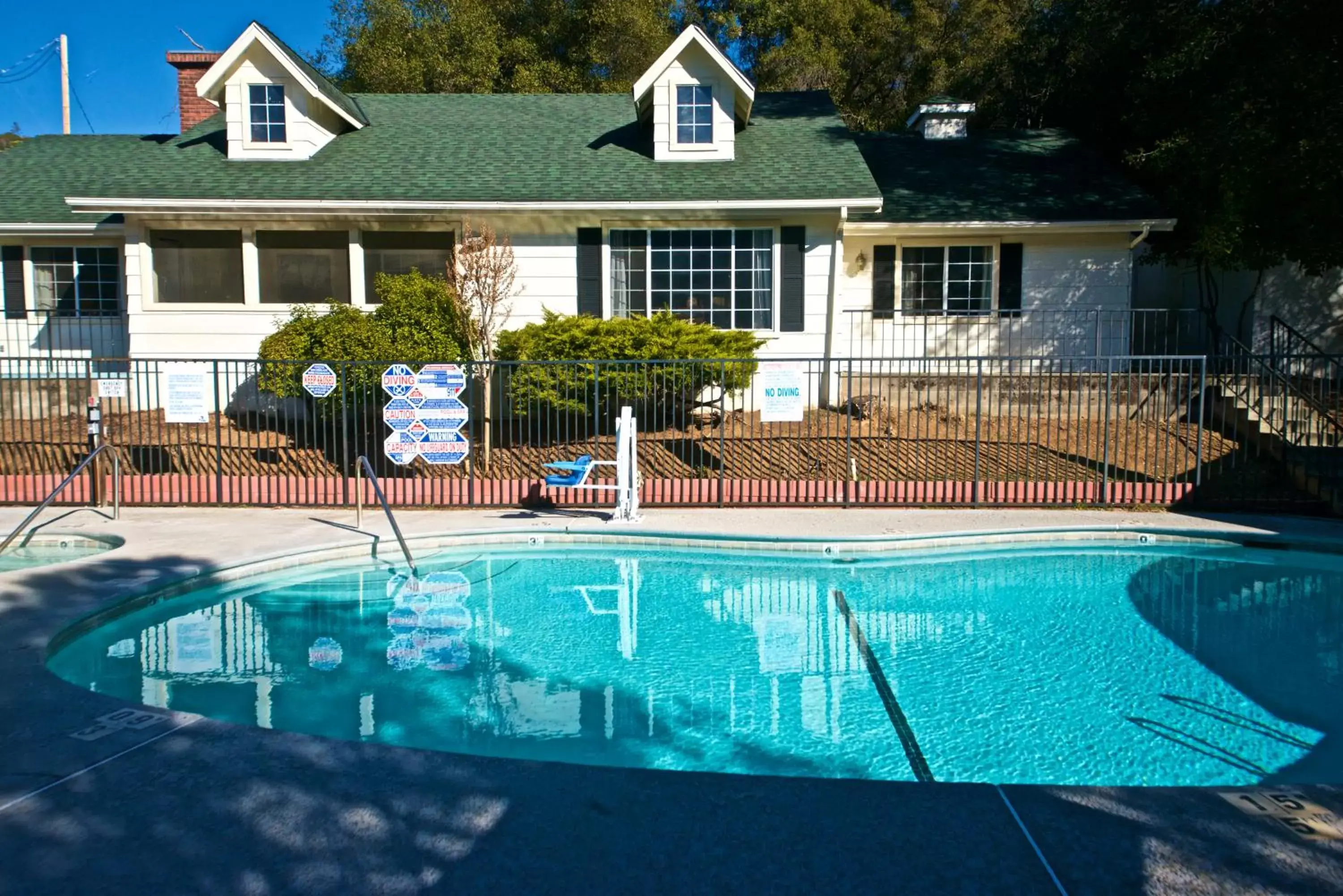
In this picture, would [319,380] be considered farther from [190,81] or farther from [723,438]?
[190,81]

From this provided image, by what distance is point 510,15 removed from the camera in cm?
2997

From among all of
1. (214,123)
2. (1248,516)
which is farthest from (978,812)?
(214,123)

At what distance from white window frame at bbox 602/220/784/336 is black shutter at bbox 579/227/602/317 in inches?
2.6

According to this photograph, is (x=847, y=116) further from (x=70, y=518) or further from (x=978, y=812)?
(x=978, y=812)

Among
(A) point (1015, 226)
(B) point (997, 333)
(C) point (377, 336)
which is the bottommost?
(C) point (377, 336)

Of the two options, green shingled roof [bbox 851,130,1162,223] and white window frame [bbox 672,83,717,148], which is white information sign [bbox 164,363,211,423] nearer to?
white window frame [bbox 672,83,717,148]

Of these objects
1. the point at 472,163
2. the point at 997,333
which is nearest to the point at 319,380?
the point at 472,163

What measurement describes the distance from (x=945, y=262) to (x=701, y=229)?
492cm

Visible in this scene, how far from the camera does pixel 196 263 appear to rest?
56.3ft

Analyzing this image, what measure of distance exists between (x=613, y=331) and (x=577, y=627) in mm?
7567

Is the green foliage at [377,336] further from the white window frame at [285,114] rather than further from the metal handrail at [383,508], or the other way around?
the white window frame at [285,114]

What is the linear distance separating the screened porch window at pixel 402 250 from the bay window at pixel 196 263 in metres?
2.31

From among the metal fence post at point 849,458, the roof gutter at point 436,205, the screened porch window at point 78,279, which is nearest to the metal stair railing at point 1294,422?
the metal fence post at point 849,458

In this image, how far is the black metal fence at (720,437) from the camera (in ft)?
42.3
